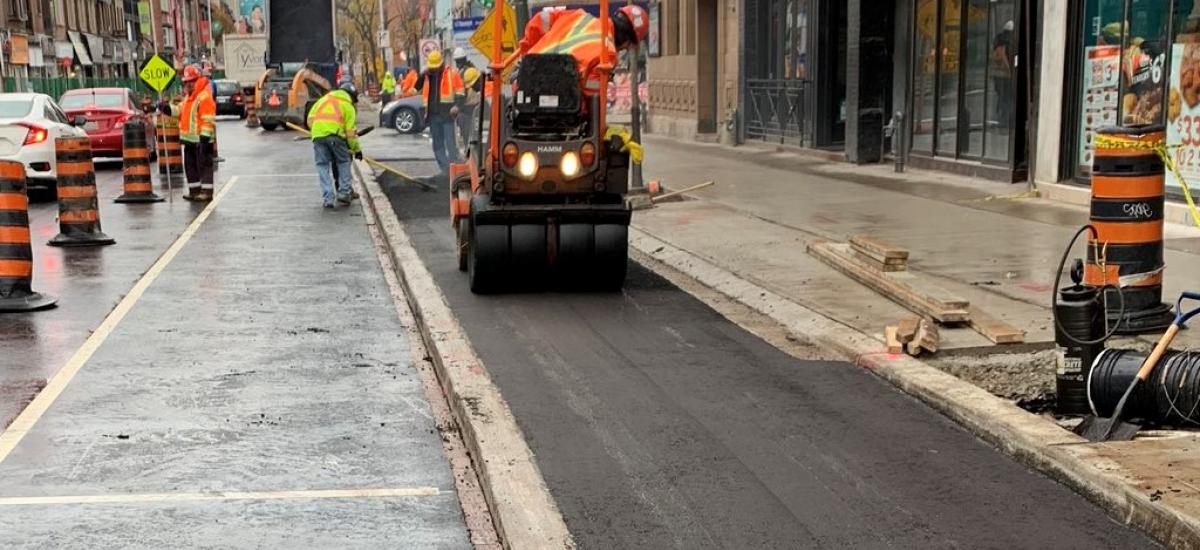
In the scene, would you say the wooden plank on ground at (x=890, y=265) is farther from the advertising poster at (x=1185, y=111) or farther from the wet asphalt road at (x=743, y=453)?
the advertising poster at (x=1185, y=111)

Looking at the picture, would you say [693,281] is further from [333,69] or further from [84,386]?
[333,69]

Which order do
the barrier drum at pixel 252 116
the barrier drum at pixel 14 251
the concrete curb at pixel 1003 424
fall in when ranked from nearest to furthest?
the concrete curb at pixel 1003 424
the barrier drum at pixel 14 251
the barrier drum at pixel 252 116

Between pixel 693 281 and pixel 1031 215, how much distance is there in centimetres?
508

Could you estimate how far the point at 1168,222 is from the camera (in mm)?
13945

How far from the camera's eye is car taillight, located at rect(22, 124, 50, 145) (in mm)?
20469

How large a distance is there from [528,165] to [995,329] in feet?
13.1

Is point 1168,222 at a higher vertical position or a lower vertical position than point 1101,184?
lower

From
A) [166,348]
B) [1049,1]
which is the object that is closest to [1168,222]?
[1049,1]

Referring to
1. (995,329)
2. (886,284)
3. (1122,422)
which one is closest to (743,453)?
(1122,422)

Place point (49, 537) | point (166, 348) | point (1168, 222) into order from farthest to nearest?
point (1168, 222)
point (166, 348)
point (49, 537)

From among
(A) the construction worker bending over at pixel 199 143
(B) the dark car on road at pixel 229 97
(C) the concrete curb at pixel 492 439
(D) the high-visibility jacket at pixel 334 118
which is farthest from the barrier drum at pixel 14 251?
(B) the dark car on road at pixel 229 97

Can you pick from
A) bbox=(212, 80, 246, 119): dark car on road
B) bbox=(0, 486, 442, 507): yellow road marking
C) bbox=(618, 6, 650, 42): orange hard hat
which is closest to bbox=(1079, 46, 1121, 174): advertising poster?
bbox=(618, 6, 650, 42): orange hard hat

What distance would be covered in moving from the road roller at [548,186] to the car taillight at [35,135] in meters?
12.2

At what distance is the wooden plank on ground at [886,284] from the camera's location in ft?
29.0
